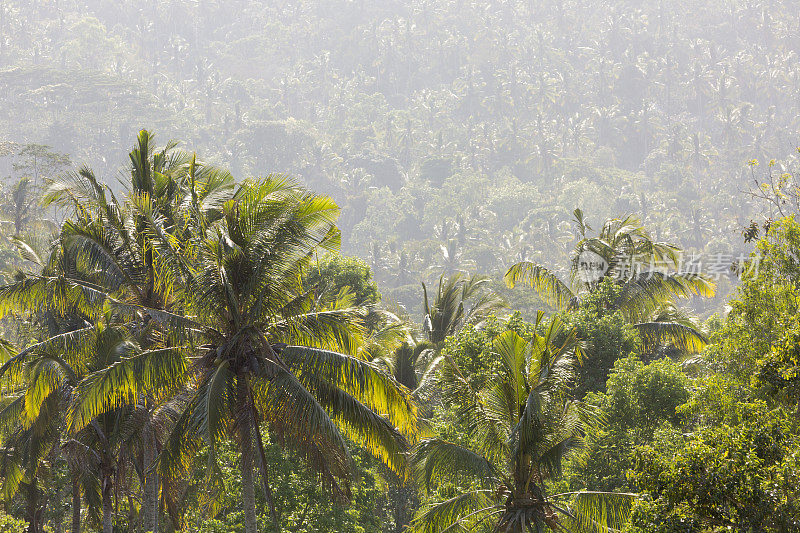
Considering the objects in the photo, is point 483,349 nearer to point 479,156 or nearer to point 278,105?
point 479,156

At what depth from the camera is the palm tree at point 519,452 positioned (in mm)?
10352

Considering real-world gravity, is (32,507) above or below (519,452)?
below

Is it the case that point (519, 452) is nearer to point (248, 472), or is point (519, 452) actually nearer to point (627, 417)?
point (248, 472)

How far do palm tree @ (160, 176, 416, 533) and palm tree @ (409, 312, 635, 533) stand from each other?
1494 millimetres

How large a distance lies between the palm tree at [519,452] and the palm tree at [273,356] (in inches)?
58.8

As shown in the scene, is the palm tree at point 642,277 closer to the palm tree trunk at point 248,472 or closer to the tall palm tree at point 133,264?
the tall palm tree at point 133,264

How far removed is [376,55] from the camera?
17225cm

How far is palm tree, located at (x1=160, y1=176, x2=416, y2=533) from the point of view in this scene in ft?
31.4

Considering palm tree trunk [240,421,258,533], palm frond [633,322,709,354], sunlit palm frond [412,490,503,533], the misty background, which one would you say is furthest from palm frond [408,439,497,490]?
the misty background

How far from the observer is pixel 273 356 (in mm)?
9695

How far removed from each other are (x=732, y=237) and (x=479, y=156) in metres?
46.5

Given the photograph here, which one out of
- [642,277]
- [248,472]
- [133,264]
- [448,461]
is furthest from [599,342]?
[133,264]

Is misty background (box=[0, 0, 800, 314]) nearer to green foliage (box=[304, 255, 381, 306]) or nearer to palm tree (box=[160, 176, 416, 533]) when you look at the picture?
green foliage (box=[304, 255, 381, 306])

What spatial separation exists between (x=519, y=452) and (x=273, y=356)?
370 cm
